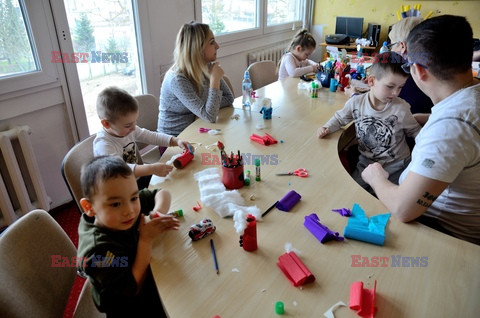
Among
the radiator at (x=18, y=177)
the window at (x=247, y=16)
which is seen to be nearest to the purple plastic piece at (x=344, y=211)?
the radiator at (x=18, y=177)

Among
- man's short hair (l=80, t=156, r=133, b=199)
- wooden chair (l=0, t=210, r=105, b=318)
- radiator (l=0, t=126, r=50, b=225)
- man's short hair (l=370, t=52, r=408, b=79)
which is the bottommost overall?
radiator (l=0, t=126, r=50, b=225)

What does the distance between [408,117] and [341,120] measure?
32 centimetres

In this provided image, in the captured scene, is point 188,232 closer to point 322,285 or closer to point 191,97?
point 322,285

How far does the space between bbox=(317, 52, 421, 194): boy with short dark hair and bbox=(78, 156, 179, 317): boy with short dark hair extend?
1071mm

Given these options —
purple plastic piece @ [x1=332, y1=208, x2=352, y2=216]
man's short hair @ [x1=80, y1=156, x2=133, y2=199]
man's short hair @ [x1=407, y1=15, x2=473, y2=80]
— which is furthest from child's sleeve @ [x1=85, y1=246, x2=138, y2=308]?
man's short hair @ [x1=407, y1=15, x2=473, y2=80]

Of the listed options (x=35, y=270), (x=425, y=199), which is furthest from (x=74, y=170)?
(x=425, y=199)

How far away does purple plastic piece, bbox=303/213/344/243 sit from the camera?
99cm

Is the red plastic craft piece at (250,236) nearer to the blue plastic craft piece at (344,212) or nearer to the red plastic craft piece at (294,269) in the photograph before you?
the red plastic craft piece at (294,269)

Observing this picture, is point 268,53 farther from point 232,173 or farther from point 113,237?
point 113,237

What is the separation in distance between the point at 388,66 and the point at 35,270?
167 cm

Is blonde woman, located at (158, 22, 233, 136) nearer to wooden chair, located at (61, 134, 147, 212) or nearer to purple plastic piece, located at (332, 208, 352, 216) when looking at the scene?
wooden chair, located at (61, 134, 147, 212)

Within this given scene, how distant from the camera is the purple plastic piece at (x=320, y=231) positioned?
3.26ft

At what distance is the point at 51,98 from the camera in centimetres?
213

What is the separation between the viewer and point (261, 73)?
3.01 metres
